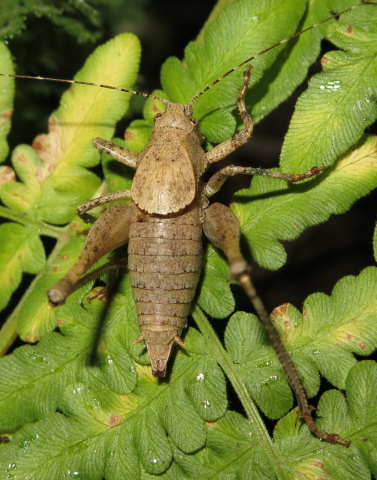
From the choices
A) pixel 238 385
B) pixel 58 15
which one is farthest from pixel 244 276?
Answer: pixel 58 15

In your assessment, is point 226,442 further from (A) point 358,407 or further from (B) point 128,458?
(A) point 358,407

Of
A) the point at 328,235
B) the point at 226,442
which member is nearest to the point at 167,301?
the point at 226,442

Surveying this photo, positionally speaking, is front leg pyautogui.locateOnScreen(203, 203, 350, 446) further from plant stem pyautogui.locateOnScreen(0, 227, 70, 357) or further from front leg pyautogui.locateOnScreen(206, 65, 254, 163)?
plant stem pyautogui.locateOnScreen(0, 227, 70, 357)

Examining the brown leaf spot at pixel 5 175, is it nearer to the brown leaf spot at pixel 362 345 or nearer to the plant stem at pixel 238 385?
the plant stem at pixel 238 385

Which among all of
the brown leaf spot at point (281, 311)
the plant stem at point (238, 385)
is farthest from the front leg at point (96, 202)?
the brown leaf spot at point (281, 311)

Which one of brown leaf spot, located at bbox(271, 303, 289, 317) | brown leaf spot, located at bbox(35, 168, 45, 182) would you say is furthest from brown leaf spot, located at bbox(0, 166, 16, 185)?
brown leaf spot, located at bbox(271, 303, 289, 317)

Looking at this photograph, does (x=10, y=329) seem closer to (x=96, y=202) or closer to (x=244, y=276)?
(x=96, y=202)
